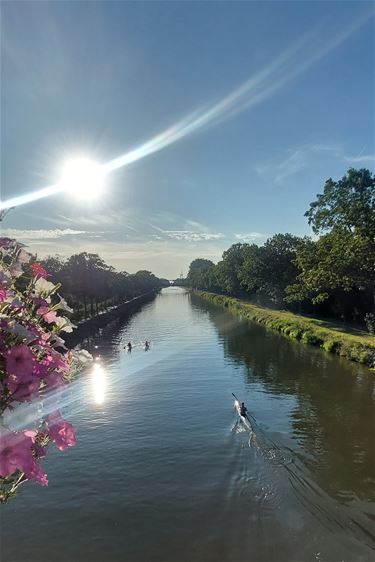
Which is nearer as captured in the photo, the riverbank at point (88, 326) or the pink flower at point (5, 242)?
the pink flower at point (5, 242)

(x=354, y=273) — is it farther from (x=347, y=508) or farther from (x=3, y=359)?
(x=3, y=359)

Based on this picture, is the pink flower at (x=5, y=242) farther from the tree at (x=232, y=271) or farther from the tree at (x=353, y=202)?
the tree at (x=232, y=271)

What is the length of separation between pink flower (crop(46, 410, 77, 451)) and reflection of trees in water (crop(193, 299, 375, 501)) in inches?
638

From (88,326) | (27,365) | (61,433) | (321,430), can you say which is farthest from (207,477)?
(88,326)

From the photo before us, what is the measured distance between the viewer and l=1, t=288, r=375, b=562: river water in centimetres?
1404

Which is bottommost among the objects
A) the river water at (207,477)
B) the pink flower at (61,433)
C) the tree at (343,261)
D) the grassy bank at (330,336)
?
the river water at (207,477)

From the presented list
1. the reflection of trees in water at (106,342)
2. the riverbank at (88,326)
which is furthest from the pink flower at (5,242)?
the riverbank at (88,326)

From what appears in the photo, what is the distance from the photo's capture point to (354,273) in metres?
39.8

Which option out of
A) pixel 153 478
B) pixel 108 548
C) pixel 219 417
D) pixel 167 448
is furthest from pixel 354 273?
pixel 108 548

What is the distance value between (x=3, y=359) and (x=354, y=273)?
4030cm

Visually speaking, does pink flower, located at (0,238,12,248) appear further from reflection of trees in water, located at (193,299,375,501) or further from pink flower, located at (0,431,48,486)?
reflection of trees in water, located at (193,299,375,501)

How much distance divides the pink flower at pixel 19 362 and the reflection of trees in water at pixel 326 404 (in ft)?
55.7

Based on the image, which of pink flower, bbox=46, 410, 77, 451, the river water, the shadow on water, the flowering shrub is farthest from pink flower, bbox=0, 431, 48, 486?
the shadow on water

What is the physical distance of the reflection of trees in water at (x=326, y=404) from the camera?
1869 cm
